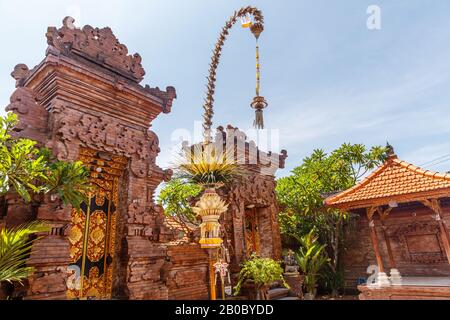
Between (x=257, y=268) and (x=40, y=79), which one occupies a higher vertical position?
(x=40, y=79)

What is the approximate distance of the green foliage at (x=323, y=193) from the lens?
49.2 ft

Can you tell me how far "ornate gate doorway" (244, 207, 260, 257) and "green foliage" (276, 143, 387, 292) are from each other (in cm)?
180

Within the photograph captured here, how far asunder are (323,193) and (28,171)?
642 inches

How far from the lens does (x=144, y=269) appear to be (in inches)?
238

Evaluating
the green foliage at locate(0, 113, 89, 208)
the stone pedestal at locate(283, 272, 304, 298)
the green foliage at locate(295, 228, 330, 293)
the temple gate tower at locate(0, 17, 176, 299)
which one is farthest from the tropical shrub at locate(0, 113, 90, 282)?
the green foliage at locate(295, 228, 330, 293)

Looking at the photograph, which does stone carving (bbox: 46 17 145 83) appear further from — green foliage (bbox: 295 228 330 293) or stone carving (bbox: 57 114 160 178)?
green foliage (bbox: 295 228 330 293)

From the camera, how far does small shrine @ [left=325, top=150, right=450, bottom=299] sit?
7.61 metres

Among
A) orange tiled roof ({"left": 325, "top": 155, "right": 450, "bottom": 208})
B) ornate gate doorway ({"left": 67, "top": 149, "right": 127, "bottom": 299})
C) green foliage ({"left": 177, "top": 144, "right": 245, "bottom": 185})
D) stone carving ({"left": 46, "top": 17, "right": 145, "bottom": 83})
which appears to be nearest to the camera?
green foliage ({"left": 177, "top": 144, "right": 245, "bottom": 185})

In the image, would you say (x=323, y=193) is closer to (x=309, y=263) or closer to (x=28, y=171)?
(x=309, y=263)

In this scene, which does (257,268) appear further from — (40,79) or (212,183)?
(40,79)

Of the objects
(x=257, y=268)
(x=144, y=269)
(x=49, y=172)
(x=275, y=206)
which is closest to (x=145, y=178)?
(x=144, y=269)

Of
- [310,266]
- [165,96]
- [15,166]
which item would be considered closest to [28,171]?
[15,166]

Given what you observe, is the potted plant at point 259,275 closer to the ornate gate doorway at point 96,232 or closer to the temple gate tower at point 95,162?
the temple gate tower at point 95,162

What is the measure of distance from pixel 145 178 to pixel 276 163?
763 centimetres
